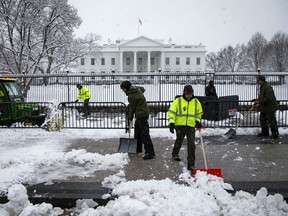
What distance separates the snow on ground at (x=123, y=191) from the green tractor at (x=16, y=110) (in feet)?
12.4

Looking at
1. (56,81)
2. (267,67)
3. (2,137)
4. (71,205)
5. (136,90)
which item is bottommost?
(71,205)

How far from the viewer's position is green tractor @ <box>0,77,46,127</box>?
10.5 m

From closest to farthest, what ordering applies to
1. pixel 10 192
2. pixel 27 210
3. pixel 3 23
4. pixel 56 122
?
pixel 27 210 → pixel 10 192 → pixel 56 122 → pixel 3 23

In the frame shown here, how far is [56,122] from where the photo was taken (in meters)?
9.84

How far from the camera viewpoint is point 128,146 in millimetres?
7191

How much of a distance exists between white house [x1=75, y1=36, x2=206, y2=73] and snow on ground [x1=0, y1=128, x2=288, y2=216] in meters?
65.5

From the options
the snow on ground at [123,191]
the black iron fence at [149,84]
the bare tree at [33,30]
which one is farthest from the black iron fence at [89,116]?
the bare tree at [33,30]

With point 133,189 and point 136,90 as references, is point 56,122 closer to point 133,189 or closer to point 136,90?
point 136,90

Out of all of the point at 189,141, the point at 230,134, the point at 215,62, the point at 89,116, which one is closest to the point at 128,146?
the point at 189,141

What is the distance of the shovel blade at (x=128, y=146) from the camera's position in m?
7.08

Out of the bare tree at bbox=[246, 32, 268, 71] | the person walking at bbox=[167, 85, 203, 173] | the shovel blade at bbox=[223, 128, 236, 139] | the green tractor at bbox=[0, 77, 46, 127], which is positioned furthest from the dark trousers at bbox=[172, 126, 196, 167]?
the bare tree at bbox=[246, 32, 268, 71]

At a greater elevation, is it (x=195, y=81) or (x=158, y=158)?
(x=195, y=81)

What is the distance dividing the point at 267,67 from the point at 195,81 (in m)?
47.3

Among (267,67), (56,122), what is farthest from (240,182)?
(267,67)
